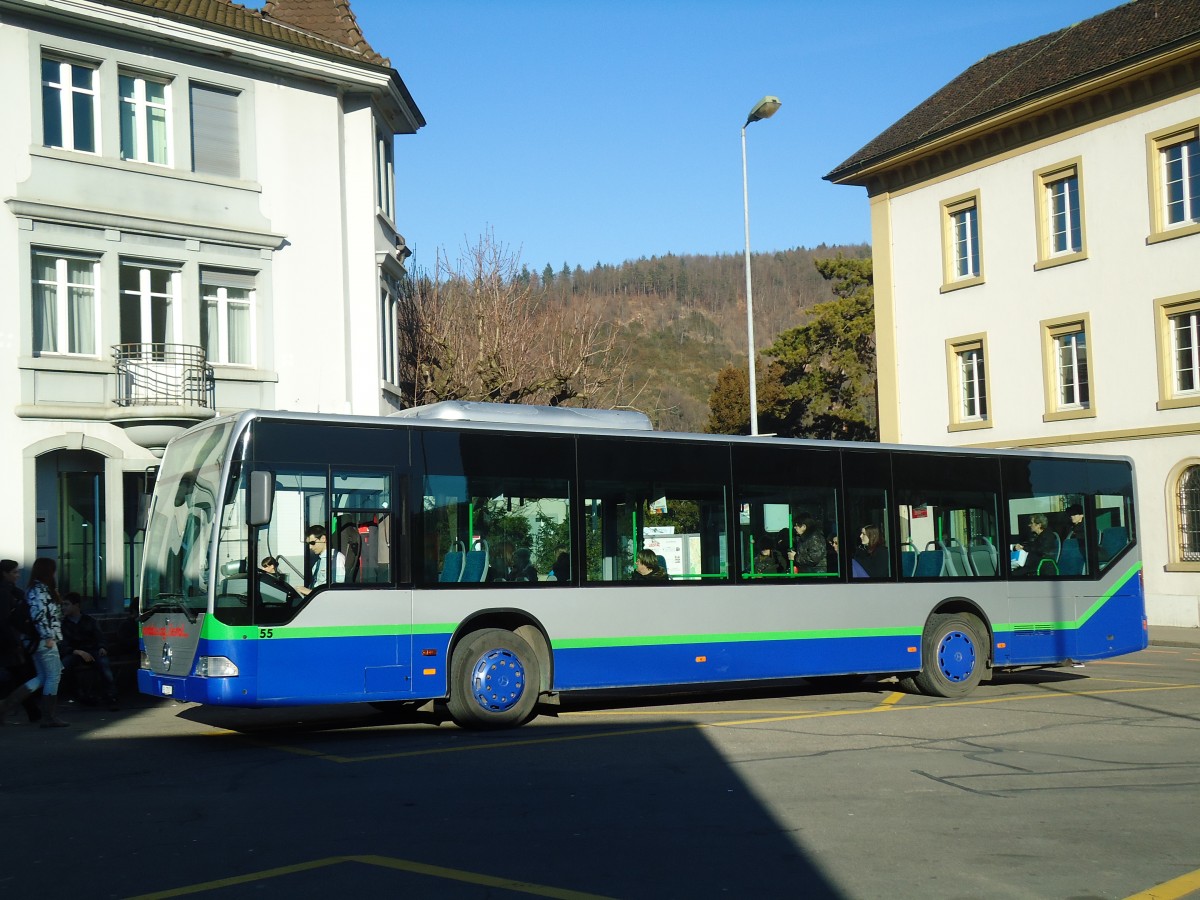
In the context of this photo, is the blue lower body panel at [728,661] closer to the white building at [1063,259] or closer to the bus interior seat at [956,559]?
the bus interior seat at [956,559]

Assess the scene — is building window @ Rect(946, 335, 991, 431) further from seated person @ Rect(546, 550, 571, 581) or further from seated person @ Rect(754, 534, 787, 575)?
seated person @ Rect(546, 550, 571, 581)

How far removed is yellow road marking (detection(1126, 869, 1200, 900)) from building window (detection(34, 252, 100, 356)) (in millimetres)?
20065

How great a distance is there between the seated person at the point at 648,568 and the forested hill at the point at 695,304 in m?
97.0

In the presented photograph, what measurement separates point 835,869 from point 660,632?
23.3 ft

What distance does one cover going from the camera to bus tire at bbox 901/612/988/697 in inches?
621

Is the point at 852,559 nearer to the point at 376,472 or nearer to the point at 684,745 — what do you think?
the point at 684,745

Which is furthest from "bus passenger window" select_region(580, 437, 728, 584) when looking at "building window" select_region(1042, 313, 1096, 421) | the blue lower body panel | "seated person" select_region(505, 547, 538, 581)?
"building window" select_region(1042, 313, 1096, 421)

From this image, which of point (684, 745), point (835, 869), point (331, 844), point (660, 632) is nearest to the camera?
point (835, 869)

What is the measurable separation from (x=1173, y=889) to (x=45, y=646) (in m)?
11.2

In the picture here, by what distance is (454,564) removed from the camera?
12.7 metres

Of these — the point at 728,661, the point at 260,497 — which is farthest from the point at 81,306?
the point at 728,661

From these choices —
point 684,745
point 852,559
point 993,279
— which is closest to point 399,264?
point 993,279

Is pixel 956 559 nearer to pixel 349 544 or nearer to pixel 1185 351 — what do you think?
pixel 349 544

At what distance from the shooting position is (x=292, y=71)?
82.9 ft
